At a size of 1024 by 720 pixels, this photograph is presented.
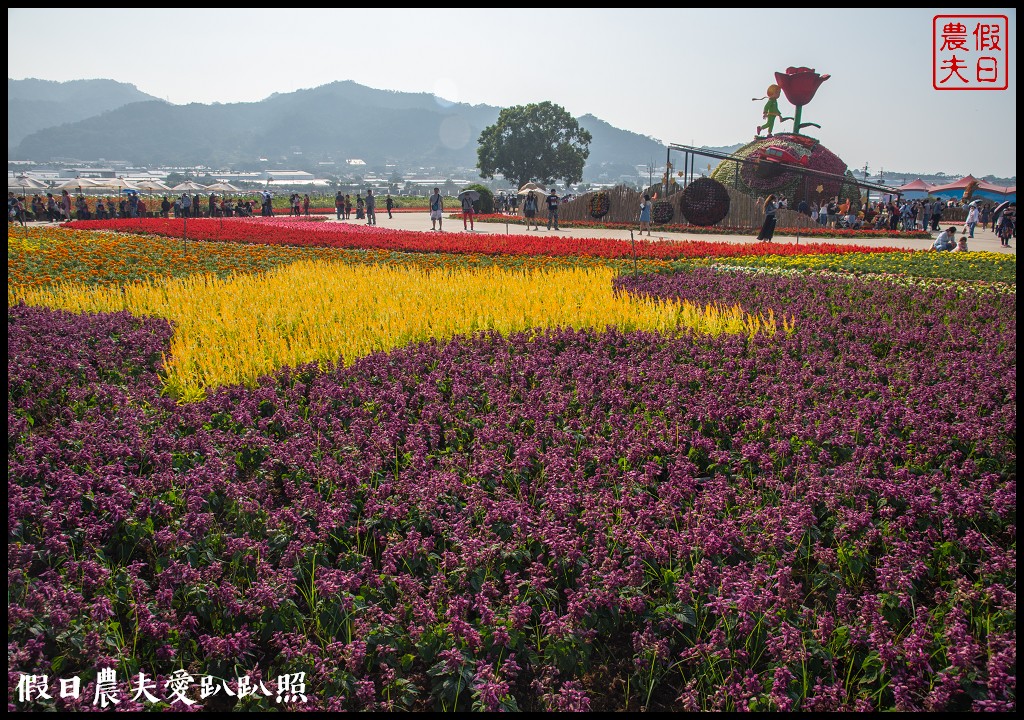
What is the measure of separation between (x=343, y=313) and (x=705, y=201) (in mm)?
24906

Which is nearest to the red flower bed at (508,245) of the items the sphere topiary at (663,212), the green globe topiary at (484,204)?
the sphere topiary at (663,212)

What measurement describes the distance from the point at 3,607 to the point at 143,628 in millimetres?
557

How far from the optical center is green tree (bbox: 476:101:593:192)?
81188mm

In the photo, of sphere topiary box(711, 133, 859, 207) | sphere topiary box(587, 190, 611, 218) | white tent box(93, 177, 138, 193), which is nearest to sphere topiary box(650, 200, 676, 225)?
sphere topiary box(587, 190, 611, 218)

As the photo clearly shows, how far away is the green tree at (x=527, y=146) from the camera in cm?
8119

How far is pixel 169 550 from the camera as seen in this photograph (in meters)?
3.27

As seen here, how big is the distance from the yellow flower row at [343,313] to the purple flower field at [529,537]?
0.50 m

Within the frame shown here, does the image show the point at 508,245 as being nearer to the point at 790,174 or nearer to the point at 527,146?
the point at 790,174

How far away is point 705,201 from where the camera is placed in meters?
29.3

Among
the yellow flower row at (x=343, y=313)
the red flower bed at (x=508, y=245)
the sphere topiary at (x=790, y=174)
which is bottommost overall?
the yellow flower row at (x=343, y=313)

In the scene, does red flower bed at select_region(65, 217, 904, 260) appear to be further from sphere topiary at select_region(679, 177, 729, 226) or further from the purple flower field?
sphere topiary at select_region(679, 177, 729, 226)

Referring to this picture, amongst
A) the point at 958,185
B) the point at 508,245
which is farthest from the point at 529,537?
the point at 958,185

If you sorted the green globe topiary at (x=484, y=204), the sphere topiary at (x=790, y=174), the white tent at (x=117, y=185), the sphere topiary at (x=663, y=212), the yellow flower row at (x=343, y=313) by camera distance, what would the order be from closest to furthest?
the yellow flower row at (x=343, y=313)
the sphere topiary at (x=663, y=212)
the sphere topiary at (x=790, y=174)
the white tent at (x=117, y=185)
the green globe topiary at (x=484, y=204)

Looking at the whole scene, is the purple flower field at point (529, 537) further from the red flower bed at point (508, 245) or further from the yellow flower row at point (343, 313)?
the red flower bed at point (508, 245)
